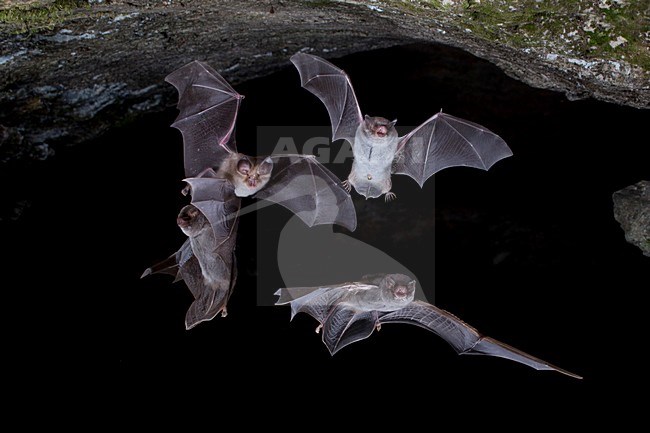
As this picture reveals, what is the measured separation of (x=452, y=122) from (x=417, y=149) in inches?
11.4

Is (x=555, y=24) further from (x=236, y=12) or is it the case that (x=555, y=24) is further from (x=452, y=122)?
(x=236, y=12)

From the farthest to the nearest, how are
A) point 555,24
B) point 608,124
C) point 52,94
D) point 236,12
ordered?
point 608,124, point 52,94, point 236,12, point 555,24

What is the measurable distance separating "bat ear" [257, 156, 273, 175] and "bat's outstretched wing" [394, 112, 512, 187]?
82 centimetres

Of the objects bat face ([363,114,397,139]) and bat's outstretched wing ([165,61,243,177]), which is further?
bat's outstretched wing ([165,61,243,177])

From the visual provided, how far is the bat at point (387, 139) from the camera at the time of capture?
348 cm

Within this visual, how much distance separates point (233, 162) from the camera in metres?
3.63

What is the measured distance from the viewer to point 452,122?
3.60 m

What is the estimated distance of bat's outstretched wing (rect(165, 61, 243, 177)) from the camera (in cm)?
351

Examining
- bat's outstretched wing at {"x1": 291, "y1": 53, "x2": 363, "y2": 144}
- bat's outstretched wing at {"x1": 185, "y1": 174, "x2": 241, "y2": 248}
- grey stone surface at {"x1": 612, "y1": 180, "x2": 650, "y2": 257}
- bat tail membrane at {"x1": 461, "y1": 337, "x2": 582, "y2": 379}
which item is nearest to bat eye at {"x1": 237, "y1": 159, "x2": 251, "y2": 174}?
bat's outstretched wing at {"x1": 185, "y1": 174, "x2": 241, "y2": 248}

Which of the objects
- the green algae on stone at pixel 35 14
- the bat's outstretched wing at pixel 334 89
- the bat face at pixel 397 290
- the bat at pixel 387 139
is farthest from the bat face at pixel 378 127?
the green algae on stone at pixel 35 14

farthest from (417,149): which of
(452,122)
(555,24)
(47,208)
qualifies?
(47,208)

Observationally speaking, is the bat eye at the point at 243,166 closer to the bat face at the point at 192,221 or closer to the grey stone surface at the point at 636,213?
the bat face at the point at 192,221

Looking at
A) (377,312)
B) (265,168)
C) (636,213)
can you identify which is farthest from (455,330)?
(265,168)

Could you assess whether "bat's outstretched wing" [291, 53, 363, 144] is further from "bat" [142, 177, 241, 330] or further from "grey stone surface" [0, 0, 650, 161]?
"bat" [142, 177, 241, 330]
